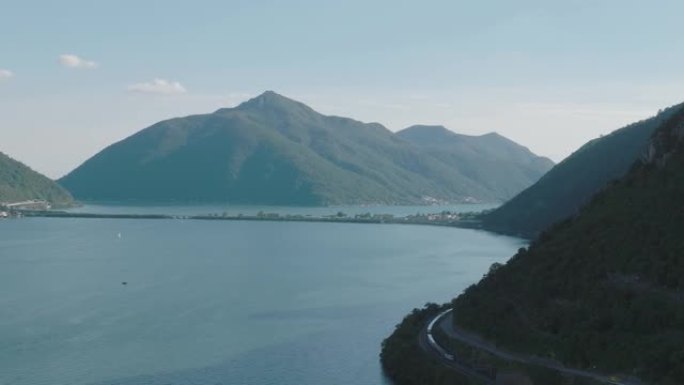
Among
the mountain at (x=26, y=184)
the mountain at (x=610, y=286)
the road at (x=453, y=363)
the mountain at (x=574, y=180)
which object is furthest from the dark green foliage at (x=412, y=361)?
the mountain at (x=26, y=184)

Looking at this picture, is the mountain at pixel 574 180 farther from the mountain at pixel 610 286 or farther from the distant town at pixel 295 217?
the mountain at pixel 610 286

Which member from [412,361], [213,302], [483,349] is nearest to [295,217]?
[213,302]

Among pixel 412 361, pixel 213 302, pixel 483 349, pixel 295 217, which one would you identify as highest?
pixel 295 217

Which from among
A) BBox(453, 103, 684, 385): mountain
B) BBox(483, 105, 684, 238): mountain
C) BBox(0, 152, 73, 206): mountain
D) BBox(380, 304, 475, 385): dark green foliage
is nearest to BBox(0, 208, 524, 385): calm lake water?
BBox(380, 304, 475, 385): dark green foliage

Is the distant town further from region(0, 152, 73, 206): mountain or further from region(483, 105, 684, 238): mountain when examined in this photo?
region(483, 105, 684, 238): mountain

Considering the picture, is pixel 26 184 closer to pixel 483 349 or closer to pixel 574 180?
pixel 574 180
